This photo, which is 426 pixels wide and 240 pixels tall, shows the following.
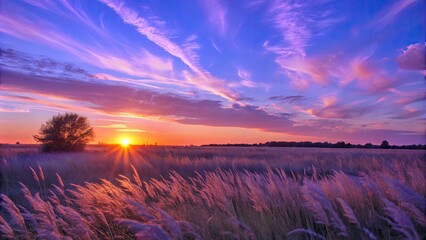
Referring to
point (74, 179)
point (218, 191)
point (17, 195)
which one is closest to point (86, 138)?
point (74, 179)

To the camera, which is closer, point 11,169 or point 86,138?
point 11,169

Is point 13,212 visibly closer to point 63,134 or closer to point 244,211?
point 244,211

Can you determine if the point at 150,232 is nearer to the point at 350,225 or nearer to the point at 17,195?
the point at 350,225

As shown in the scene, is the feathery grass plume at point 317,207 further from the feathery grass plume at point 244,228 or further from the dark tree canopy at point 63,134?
the dark tree canopy at point 63,134

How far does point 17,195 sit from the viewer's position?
9.94 meters

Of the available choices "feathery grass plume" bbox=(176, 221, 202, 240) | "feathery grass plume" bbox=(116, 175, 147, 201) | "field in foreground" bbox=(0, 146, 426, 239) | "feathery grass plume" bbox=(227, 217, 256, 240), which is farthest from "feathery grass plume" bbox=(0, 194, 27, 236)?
"feathery grass plume" bbox=(227, 217, 256, 240)

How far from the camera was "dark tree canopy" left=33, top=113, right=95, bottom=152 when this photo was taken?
2998 cm

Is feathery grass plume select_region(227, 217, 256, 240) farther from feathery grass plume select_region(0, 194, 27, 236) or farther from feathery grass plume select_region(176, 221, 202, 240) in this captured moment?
feathery grass plume select_region(0, 194, 27, 236)

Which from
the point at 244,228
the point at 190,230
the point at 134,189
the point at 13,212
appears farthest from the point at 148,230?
the point at 134,189

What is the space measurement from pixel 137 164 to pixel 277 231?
40.4 feet

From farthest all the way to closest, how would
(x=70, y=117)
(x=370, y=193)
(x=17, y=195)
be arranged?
(x=70, y=117) < (x=17, y=195) < (x=370, y=193)

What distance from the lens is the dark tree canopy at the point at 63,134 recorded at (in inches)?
1180

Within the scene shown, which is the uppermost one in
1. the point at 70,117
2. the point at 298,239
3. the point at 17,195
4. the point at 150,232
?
the point at 70,117

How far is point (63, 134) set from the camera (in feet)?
100.0
